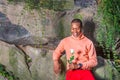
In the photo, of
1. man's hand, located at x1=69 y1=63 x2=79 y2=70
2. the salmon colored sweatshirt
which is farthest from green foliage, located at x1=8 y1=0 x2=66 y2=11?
man's hand, located at x1=69 y1=63 x2=79 y2=70

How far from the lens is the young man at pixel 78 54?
267 inches

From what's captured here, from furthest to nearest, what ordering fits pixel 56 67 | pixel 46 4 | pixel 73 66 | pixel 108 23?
pixel 46 4 → pixel 108 23 → pixel 56 67 → pixel 73 66

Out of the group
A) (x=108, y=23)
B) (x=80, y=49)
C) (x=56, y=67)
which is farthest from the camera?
(x=108, y=23)

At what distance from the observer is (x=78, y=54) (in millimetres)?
6973

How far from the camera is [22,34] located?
26.9 feet

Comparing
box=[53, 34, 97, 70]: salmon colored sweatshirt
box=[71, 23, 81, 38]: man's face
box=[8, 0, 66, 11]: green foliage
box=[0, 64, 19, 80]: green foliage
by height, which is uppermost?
box=[8, 0, 66, 11]: green foliage

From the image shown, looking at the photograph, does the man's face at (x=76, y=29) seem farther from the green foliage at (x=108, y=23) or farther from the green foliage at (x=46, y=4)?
the green foliage at (x=46, y=4)

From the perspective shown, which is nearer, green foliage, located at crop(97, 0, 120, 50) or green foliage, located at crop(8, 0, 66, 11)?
green foliage, located at crop(97, 0, 120, 50)

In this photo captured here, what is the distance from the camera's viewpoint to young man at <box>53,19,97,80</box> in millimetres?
6781

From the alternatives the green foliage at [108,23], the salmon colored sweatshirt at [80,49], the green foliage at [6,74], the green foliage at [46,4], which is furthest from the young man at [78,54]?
the green foliage at [46,4]

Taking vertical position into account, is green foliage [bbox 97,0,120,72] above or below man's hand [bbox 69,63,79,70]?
above

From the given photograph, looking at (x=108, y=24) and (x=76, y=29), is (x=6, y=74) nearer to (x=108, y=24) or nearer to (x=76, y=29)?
(x=76, y=29)

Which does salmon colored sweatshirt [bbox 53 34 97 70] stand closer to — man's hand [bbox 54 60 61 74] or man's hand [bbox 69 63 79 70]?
man's hand [bbox 54 60 61 74]

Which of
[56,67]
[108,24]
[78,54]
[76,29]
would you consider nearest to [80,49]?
[78,54]
